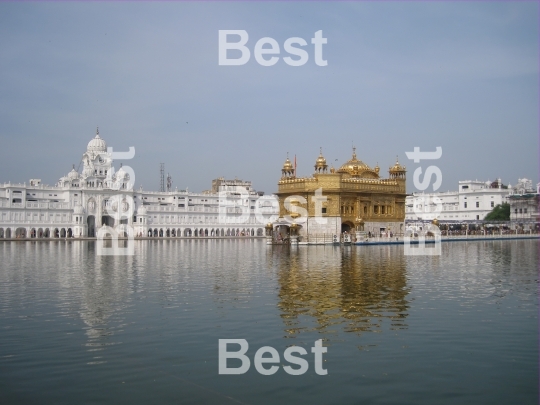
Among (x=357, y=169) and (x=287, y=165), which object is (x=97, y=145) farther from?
(x=357, y=169)

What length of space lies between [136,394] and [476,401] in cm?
459

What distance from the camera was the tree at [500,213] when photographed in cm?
9869

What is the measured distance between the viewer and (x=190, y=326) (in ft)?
41.4

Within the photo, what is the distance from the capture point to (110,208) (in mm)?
94750

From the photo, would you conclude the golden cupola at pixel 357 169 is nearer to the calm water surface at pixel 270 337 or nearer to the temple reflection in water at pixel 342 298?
the temple reflection in water at pixel 342 298

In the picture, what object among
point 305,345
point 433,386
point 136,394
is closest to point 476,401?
point 433,386

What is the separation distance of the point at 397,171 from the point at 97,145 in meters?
58.0

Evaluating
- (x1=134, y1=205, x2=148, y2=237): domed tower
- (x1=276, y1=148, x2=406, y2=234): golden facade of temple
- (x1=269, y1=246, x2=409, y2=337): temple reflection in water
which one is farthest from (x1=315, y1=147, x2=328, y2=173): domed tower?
(x1=134, y1=205, x2=148, y2=237): domed tower

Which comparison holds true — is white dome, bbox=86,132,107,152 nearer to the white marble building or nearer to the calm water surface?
the white marble building

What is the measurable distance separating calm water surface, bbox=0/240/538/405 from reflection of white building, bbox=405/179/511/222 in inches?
3643

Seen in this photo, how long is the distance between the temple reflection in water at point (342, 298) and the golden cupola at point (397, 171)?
118ft

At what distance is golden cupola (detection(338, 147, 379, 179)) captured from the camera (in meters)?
59.2

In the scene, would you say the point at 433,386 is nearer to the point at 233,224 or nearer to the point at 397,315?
the point at 397,315

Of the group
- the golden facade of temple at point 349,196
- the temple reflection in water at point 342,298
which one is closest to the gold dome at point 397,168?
the golden facade of temple at point 349,196
